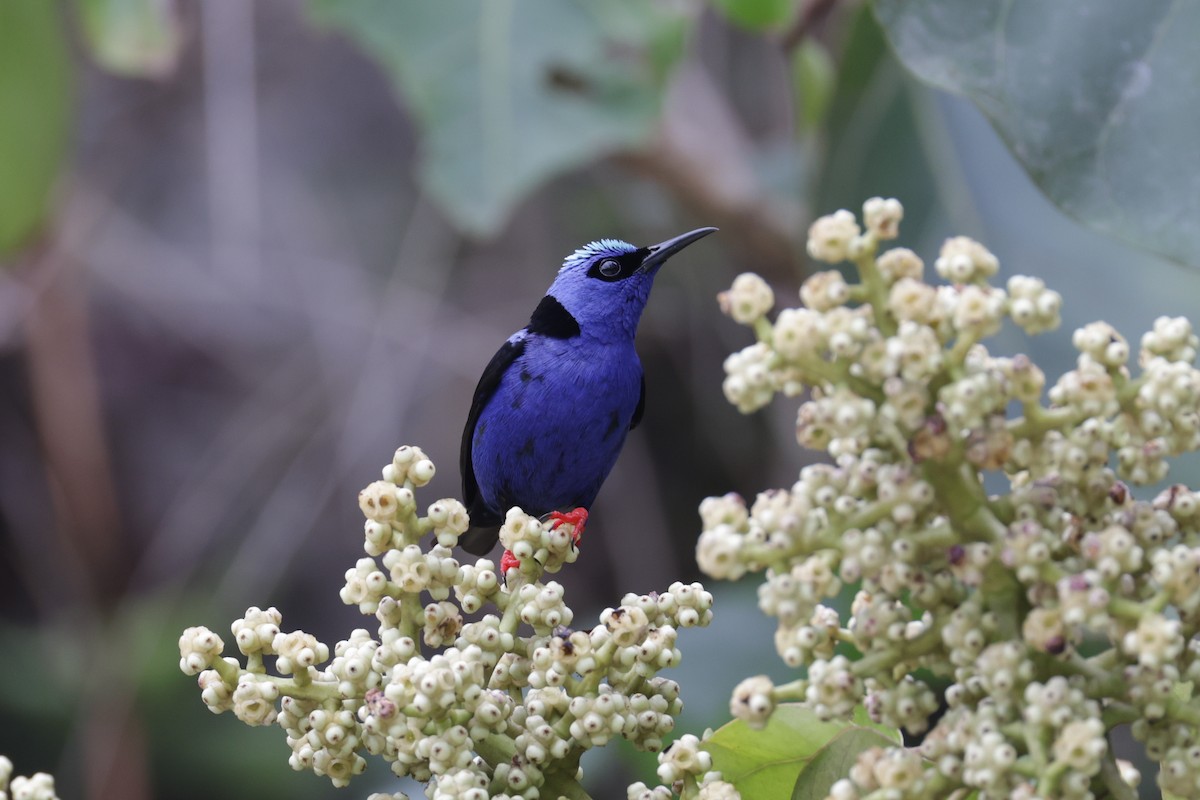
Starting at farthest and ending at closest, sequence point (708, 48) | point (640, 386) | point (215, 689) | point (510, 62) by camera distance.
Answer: point (708, 48) → point (510, 62) → point (640, 386) → point (215, 689)

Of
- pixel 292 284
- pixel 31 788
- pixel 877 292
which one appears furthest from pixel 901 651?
pixel 292 284

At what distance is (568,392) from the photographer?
6.00 ft

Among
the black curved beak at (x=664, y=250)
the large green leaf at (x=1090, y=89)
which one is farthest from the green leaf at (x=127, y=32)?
the large green leaf at (x=1090, y=89)

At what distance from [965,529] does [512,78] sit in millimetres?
2476

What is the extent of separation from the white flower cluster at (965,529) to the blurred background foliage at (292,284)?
85.6 inches

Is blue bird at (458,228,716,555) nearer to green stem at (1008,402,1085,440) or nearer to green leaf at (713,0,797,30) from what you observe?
Result: green stem at (1008,402,1085,440)

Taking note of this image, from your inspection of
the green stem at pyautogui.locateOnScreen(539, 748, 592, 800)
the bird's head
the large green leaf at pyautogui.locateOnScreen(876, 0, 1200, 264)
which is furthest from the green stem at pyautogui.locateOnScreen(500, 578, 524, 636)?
the large green leaf at pyautogui.locateOnScreen(876, 0, 1200, 264)

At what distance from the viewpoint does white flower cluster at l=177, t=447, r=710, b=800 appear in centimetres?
112

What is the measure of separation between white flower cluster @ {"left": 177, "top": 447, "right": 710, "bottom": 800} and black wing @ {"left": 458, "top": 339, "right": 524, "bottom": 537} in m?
0.65

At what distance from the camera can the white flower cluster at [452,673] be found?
3.67 feet

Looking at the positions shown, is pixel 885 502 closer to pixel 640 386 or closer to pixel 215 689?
pixel 215 689

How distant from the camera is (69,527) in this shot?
494 cm

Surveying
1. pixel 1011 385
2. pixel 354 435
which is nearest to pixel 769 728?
pixel 1011 385

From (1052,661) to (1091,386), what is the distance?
8.2 inches
